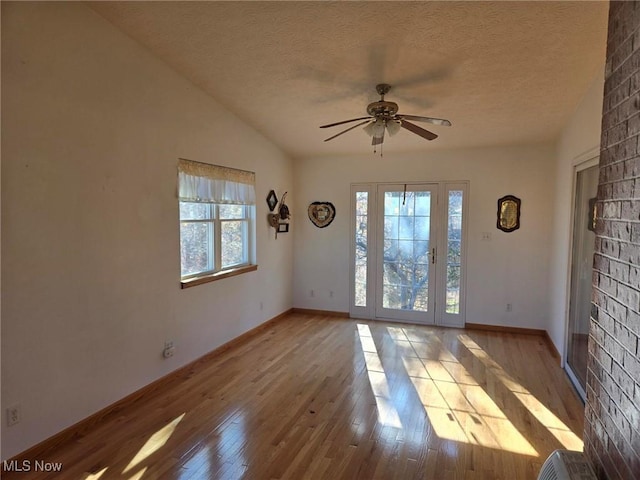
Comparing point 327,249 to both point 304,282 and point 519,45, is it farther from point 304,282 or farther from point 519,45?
point 519,45

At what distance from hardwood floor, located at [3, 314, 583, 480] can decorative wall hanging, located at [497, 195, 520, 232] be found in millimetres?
1521

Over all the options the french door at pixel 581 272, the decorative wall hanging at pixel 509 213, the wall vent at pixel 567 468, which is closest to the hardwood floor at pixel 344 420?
the french door at pixel 581 272

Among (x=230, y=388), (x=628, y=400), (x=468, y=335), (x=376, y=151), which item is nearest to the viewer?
(x=628, y=400)

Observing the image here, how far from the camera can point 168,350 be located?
3.44m

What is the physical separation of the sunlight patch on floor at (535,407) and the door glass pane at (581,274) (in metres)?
0.49

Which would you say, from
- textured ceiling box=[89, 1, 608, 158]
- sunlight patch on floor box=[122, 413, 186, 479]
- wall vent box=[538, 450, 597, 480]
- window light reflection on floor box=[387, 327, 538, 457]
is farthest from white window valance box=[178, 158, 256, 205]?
wall vent box=[538, 450, 597, 480]

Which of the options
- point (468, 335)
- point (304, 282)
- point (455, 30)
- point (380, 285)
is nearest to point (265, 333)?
point (304, 282)

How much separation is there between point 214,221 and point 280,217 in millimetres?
1389

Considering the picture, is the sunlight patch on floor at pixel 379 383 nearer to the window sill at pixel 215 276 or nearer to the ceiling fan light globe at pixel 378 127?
the window sill at pixel 215 276

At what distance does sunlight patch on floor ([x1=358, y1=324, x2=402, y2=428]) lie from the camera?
2826 millimetres

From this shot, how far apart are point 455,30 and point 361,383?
9.31 ft

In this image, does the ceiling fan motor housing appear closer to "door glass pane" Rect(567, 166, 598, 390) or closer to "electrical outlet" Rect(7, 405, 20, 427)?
"door glass pane" Rect(567, 166, 598, 390)

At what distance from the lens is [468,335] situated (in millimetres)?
4844

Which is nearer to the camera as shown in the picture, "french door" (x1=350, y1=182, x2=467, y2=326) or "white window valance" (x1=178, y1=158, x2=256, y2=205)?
"white window valance" (x1=178, y1=158, x2=256, y2=205)
